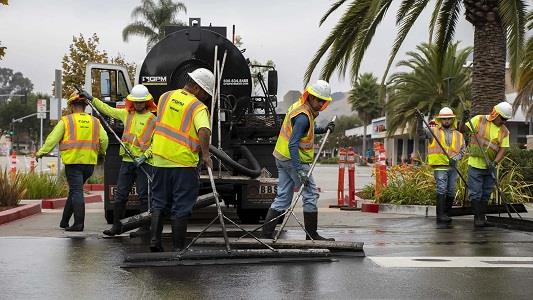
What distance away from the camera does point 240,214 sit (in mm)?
11664

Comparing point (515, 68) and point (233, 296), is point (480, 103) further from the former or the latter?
point (233, 296)

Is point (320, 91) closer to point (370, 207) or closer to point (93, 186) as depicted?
point (370, 207)

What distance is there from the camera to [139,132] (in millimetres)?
9906

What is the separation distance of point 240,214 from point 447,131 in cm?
371

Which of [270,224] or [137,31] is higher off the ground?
[137,31]

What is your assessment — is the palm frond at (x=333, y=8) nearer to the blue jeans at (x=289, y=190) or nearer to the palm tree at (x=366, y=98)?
the blue jeans at (x=289, y=190)

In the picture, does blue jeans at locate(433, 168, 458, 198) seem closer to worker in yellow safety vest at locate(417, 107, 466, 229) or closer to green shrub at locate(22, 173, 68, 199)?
worker in yellow safety vest at locate(417, 107, 466, 229)

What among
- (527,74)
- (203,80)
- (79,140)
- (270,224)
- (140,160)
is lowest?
(270,224)

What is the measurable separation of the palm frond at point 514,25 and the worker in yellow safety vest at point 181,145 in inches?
334

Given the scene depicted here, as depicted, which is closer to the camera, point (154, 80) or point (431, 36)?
point (154, 80)

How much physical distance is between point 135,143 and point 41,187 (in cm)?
726

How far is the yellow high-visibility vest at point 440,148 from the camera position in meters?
12.1

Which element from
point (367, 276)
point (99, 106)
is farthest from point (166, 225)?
point (367, 276)

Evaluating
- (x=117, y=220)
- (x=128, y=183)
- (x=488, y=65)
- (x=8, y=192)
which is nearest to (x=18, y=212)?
(x=8, y=192)
